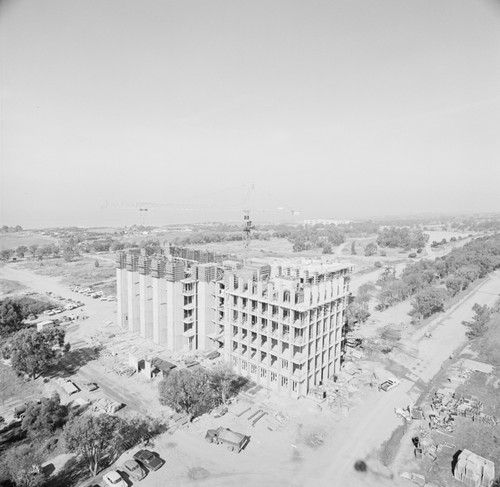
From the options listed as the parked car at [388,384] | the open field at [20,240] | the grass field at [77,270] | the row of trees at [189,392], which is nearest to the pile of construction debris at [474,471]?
the parked car at [388,384]

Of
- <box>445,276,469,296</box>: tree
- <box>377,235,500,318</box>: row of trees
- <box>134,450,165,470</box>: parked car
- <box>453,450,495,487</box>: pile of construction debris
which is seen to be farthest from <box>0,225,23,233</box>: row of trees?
<box>453,450,495,487</box>: pile of construction debris

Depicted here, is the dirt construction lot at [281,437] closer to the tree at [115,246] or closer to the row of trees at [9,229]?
the tree at [115,246]

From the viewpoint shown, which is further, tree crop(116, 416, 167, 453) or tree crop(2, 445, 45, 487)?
tree crop(116, 416, 167, 453)

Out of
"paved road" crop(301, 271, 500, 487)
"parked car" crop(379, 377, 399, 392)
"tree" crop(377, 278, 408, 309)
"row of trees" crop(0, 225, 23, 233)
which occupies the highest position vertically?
"row of trees" crop(0, 225, 23, 233)

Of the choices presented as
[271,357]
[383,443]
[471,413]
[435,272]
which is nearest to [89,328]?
[271,357]

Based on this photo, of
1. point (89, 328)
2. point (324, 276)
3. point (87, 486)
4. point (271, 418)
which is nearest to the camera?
point (87, 486)

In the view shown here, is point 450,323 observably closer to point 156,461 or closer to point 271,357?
point 271,357

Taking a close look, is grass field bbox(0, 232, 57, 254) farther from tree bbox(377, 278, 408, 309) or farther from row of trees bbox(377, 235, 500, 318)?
row of trees bbox(377, 235, 500, 318)
